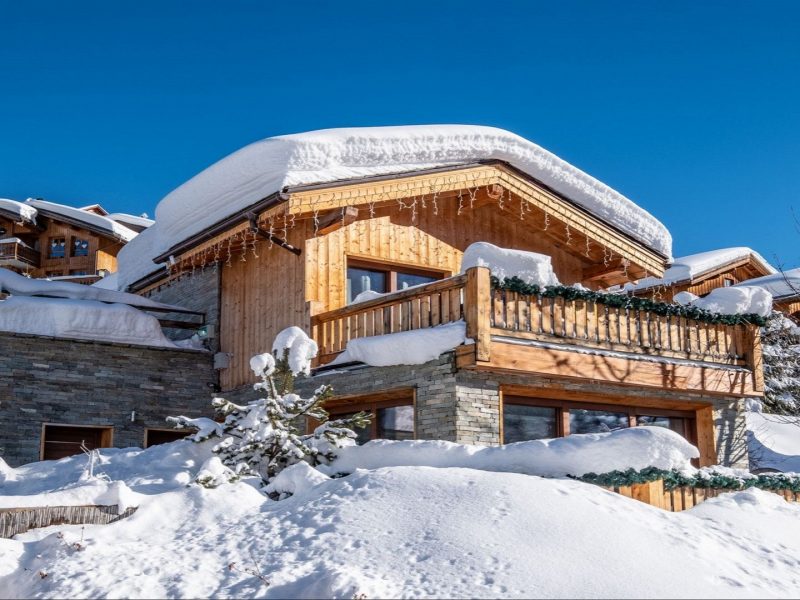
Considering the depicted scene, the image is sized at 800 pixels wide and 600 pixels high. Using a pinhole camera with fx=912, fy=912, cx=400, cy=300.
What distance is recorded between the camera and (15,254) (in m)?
40.2

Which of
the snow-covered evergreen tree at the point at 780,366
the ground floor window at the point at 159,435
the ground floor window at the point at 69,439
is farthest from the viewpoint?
the snow-covered evergreen tree at the point at 780,366

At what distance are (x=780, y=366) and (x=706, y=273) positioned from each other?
8.90 metres

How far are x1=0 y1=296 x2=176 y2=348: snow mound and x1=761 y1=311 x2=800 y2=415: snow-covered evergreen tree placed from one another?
14090 mm

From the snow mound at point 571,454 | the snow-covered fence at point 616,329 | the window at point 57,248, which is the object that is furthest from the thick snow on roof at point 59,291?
the window at point 57,248

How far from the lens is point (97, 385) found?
1497 cm

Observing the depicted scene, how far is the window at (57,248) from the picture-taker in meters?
42.2

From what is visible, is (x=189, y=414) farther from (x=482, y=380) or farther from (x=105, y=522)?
(x=105, y=522)

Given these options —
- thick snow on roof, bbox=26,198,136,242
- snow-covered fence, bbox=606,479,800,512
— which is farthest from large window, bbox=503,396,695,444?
thick snow on roof, bbox=26,198,136,242

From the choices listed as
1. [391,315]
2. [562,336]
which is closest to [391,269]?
[391,315]

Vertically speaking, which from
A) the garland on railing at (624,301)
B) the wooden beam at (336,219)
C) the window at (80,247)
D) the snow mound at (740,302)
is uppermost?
the window at (80,247)

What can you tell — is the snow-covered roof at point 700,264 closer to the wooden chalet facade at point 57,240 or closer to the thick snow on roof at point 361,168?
the thick snow on roof at point 361,168

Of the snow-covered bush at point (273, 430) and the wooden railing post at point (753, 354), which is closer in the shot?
the snow-covered bush at point (273, 430)

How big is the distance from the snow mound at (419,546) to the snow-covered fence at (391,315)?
380 centimetres

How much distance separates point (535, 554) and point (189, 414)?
10.2 m
